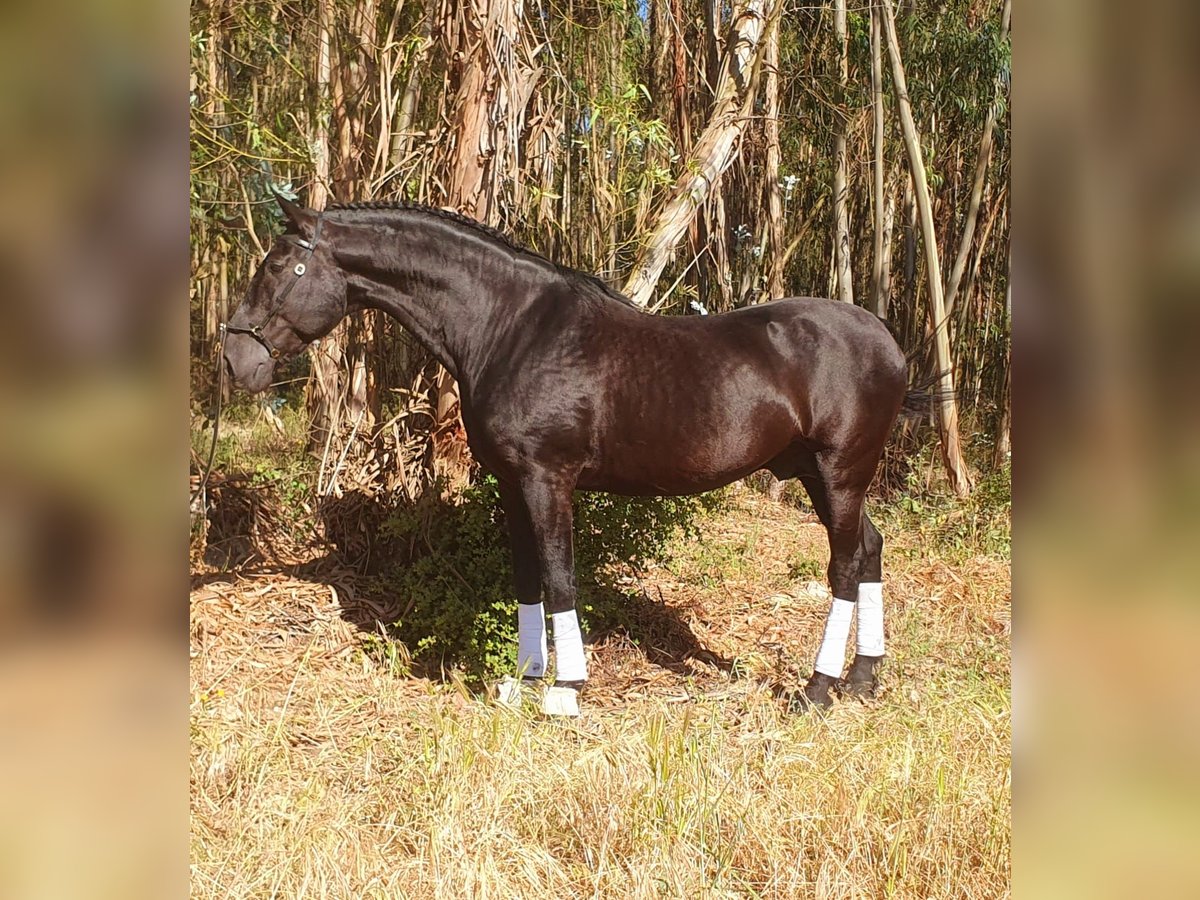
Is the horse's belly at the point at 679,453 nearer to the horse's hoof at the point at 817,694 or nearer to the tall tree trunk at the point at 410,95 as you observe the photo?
the horse's hoof at the point at 817,694

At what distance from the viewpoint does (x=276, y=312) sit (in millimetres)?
3900

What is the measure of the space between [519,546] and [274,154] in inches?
134

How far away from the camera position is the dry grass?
8.51 feet

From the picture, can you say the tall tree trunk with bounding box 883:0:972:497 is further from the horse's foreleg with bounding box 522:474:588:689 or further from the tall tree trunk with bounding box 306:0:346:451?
the horse's foreleg with bounding box 522:474:588:689

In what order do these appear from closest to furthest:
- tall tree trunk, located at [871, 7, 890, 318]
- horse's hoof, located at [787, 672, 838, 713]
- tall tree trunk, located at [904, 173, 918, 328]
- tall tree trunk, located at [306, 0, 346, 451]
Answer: horse's hoof, located at [787, 672, 838, 713]
tall tree trunk, located at [306, 0, 346, 451]
tall tree trunk, located at [871, 7, 890, 318]
tall tree trunk, located at [904, 173, 918, 328]

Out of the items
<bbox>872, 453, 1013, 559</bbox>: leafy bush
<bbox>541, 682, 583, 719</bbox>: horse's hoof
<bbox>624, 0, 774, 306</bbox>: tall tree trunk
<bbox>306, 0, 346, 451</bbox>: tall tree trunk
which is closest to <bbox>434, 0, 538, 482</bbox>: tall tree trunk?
<bbox>306, 0, 346, 451</bbox>: tall tree trunk
